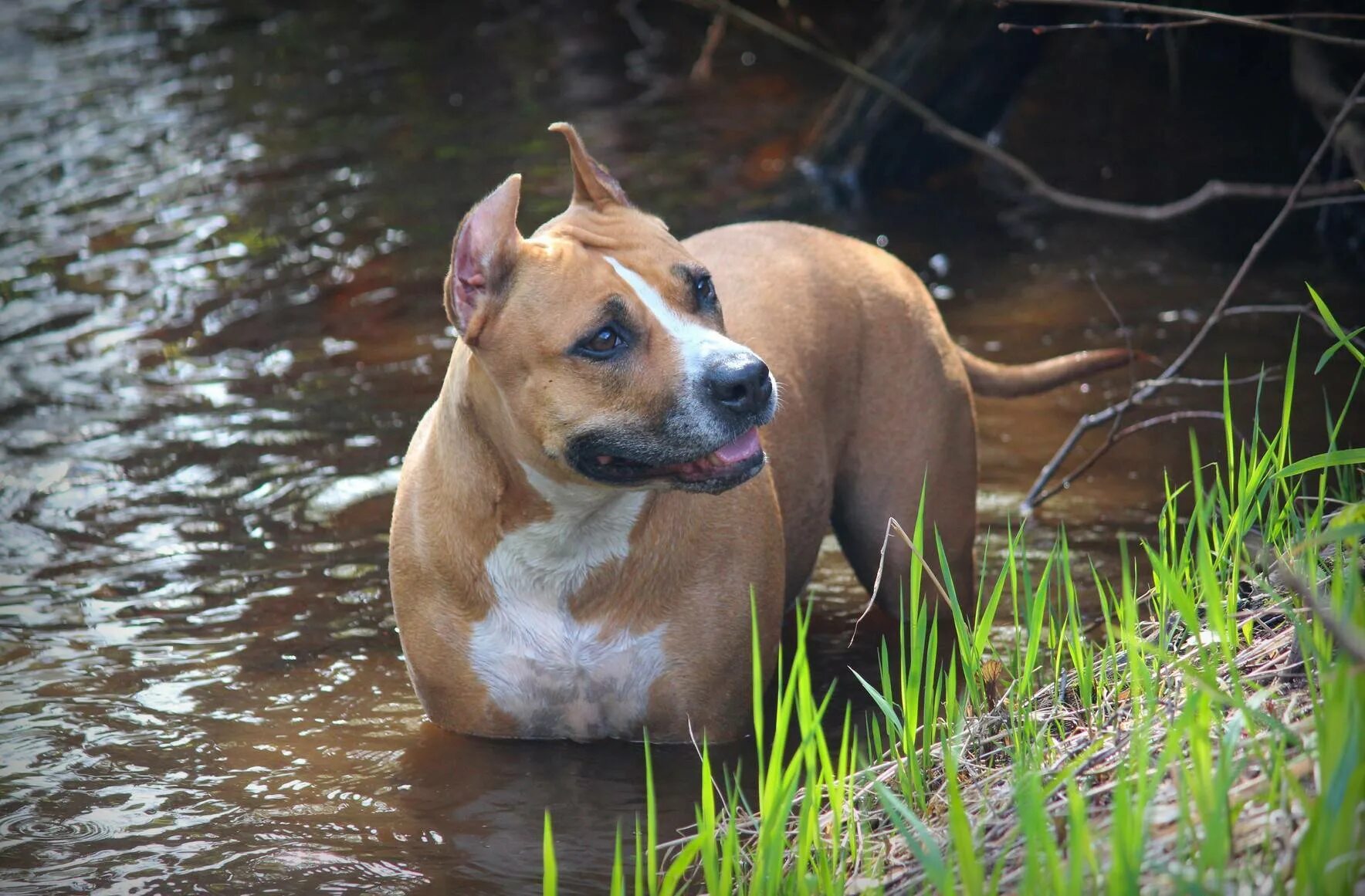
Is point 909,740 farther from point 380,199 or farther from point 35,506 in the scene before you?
point 380,199

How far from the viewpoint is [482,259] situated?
3559 millimetres

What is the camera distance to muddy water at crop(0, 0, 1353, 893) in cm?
384

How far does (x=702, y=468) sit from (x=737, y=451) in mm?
93

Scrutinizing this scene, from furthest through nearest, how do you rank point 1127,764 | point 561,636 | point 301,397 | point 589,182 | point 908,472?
point 301,397
point 908,472
point 589,182
point 561,636
point 1127,764

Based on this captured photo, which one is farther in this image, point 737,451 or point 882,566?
point 882,566

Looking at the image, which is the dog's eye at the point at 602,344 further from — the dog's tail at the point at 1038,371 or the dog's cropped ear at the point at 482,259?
the dog's tail at the point at 1038,371

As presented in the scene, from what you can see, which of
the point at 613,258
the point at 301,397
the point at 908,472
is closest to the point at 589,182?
the point at 613,258

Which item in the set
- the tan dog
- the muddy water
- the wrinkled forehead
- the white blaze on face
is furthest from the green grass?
the wrinkled forehead

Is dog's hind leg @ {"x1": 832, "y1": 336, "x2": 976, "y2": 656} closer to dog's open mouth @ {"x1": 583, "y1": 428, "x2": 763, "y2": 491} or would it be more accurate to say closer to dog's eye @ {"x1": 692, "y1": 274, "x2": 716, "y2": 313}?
dog's eye @ {"x1": 692, "y1": 274, "x2": 716, "y2": 313}

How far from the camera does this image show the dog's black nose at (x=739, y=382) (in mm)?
3428

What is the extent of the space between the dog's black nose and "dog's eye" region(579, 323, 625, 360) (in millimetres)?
234

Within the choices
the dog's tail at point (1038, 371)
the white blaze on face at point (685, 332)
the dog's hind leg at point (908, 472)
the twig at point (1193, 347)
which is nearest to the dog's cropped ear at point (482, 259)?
the white blaze on face at point (685, 332)

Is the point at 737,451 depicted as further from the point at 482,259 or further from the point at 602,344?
the point at 482,259

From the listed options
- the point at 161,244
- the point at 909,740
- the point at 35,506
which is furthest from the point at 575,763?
the point at 161,244
